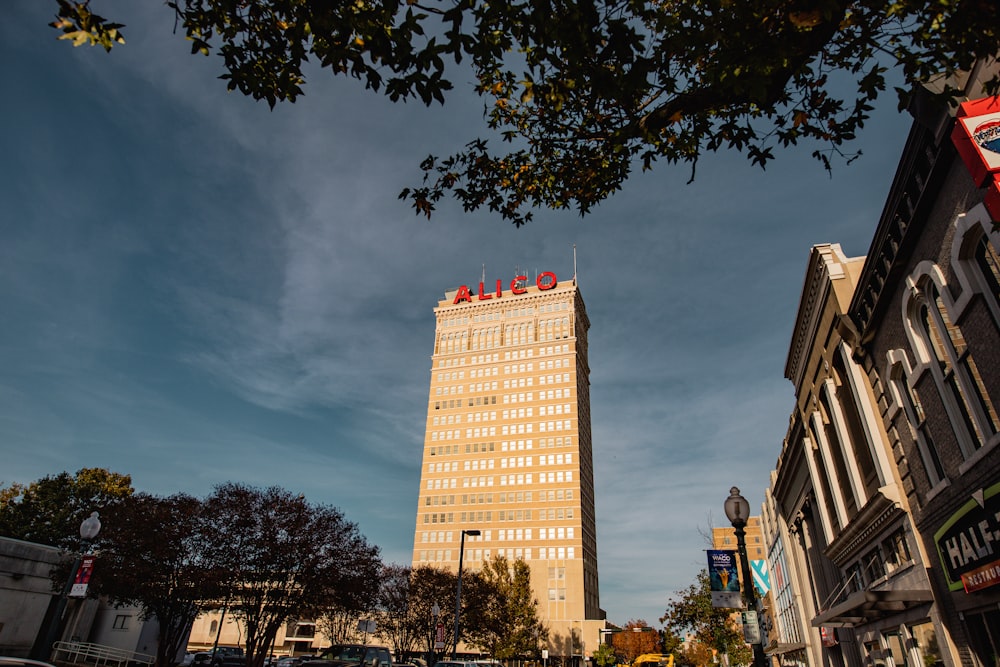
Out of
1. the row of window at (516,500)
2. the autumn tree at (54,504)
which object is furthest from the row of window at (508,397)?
the autumn tree at (54,504)

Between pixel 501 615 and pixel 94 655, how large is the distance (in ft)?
147

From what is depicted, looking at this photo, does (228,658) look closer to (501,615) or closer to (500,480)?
(501,615)

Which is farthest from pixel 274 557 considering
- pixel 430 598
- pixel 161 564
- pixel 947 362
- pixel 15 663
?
pixel 430 598

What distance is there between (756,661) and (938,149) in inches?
427

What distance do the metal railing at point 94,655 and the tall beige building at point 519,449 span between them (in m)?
60.4

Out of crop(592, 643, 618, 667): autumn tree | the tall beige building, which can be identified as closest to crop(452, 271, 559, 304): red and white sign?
the tall beige building

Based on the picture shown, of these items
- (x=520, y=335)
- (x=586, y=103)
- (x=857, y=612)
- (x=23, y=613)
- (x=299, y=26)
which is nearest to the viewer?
(x=299, y=26)

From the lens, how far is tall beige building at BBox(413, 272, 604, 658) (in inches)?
3489

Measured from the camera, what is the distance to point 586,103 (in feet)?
28.6

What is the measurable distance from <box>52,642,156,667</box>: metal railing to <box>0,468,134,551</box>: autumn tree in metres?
22.9

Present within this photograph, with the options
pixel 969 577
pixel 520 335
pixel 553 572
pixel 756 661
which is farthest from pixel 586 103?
pixel 520 335

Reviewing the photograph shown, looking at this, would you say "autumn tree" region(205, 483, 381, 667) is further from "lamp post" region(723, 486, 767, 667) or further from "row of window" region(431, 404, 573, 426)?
"row of window" region(431, 404, 573, 426)

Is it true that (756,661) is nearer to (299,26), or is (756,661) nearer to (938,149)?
(938,149)

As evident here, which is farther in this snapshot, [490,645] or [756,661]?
[490,645]
